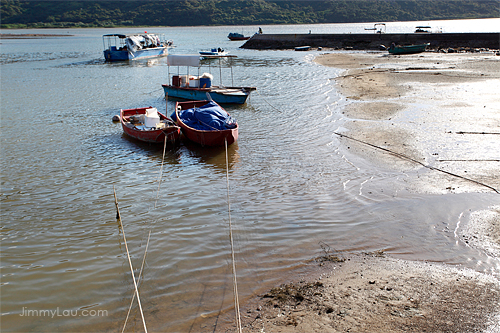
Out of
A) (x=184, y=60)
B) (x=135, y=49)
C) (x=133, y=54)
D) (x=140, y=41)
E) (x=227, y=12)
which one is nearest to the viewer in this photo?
(x=184, y=60)

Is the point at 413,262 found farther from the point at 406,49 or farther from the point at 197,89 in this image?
the point at 406,49

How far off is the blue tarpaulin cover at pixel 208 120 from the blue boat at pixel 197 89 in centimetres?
592

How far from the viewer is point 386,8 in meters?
141

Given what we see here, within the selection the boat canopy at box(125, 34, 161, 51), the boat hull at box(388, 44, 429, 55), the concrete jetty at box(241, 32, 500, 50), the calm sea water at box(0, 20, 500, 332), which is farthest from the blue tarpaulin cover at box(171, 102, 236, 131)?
the concrete jetty at box(241, 32, 500, 50)

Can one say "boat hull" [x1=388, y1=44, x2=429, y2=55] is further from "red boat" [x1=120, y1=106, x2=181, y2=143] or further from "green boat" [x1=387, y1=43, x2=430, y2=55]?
"red boat" [x1=120, y1=106, x2=181, y2=143]

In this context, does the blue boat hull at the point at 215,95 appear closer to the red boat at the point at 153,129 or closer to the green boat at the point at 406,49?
the red boat at the point at 153,129

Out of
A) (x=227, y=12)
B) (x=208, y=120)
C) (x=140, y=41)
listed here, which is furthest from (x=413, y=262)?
(x=227, y=12)

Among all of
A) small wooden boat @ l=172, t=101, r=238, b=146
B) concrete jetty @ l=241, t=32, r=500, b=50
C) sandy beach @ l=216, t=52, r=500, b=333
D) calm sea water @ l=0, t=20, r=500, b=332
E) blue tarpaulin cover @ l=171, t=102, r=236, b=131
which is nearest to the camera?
sandy beach @ l=216, t=52, r=500, b=333

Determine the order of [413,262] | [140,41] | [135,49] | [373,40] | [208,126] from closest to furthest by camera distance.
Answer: [413,262], [208,126], [135,49], [140,41], [373,40]

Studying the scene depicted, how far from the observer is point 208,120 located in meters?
A: 13.5

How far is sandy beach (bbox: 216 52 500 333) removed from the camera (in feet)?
15.4

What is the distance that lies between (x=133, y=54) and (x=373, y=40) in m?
34.3

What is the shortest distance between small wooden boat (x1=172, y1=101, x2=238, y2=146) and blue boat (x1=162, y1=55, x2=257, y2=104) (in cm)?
580

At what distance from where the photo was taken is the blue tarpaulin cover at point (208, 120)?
13.3 meters
